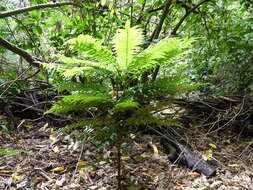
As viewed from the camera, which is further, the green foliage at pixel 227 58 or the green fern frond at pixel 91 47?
the green foliage at pixel 227 58

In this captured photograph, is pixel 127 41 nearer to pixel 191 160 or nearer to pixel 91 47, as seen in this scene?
pixel 91 47

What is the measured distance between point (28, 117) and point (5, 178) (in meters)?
1.38

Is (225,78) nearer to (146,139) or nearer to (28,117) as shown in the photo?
(146,139)

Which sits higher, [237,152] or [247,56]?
[247,56]

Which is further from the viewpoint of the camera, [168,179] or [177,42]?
[168,179]

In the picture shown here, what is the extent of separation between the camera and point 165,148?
226 cm

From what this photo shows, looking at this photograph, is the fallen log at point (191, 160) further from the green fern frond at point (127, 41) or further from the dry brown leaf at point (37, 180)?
the dry brown leaf at point (37, 180)

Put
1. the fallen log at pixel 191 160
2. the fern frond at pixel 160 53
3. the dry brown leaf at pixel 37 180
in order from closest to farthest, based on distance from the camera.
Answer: the fern frond at pixel 160 53, the dry brown leaf at pixel 37 180, the fallen log at pixel 191 160

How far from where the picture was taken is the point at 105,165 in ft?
→ 6.36

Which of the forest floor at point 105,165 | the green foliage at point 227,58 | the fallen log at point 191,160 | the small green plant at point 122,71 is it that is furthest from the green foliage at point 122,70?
the green foliage at point 227,58

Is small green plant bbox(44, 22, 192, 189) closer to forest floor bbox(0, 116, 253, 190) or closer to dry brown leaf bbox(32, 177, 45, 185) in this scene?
forest floor bbox(0, 116, 253, 190)

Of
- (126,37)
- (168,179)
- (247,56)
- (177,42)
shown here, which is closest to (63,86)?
(126,37)

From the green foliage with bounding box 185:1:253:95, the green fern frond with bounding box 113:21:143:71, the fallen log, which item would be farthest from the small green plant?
the green foliage with bounding box 185:1:253:95

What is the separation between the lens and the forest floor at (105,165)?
5.43ft
